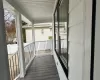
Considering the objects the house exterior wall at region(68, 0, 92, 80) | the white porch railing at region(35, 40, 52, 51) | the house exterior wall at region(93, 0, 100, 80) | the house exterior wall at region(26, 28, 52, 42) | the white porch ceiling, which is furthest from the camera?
the house exterior wall at region(26, 28, 52, 42)

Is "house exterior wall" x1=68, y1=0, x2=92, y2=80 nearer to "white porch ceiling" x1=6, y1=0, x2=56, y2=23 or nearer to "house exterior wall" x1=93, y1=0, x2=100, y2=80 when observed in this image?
"house exterior wall" x1=93, y1=0, x2=100, y2=80

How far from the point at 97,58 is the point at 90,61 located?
10 centimetres

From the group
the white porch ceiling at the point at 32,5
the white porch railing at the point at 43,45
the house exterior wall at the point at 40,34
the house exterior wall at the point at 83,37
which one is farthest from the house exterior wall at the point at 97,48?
the house exterior wall at the point at 40,34

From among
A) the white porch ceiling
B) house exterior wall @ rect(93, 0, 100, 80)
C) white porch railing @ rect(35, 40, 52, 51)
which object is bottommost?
white porch railing @ rect(35, 40, 52, 51)

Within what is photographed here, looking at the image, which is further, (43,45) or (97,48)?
(43,45)

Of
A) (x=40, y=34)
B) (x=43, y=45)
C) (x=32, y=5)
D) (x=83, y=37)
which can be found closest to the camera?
(x=83, y=37)

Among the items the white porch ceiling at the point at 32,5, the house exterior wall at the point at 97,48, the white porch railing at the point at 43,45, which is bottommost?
the white porch railing at the point at 43,45

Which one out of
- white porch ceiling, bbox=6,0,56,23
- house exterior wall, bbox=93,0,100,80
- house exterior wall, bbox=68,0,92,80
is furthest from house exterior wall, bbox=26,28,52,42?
house exterior wall, bbox=93,0,100,80

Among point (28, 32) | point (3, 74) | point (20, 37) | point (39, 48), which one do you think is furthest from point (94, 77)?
point (28, 32)

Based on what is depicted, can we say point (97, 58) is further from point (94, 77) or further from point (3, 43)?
point (3, 43)

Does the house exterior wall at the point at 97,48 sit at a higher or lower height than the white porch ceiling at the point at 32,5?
lower

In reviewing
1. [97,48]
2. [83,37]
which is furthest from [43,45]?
[97,48]

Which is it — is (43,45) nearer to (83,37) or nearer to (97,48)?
(83,37)

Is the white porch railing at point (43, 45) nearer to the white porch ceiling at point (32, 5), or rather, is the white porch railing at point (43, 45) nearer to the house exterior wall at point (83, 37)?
the white porch ceiling at point (32, 5)
